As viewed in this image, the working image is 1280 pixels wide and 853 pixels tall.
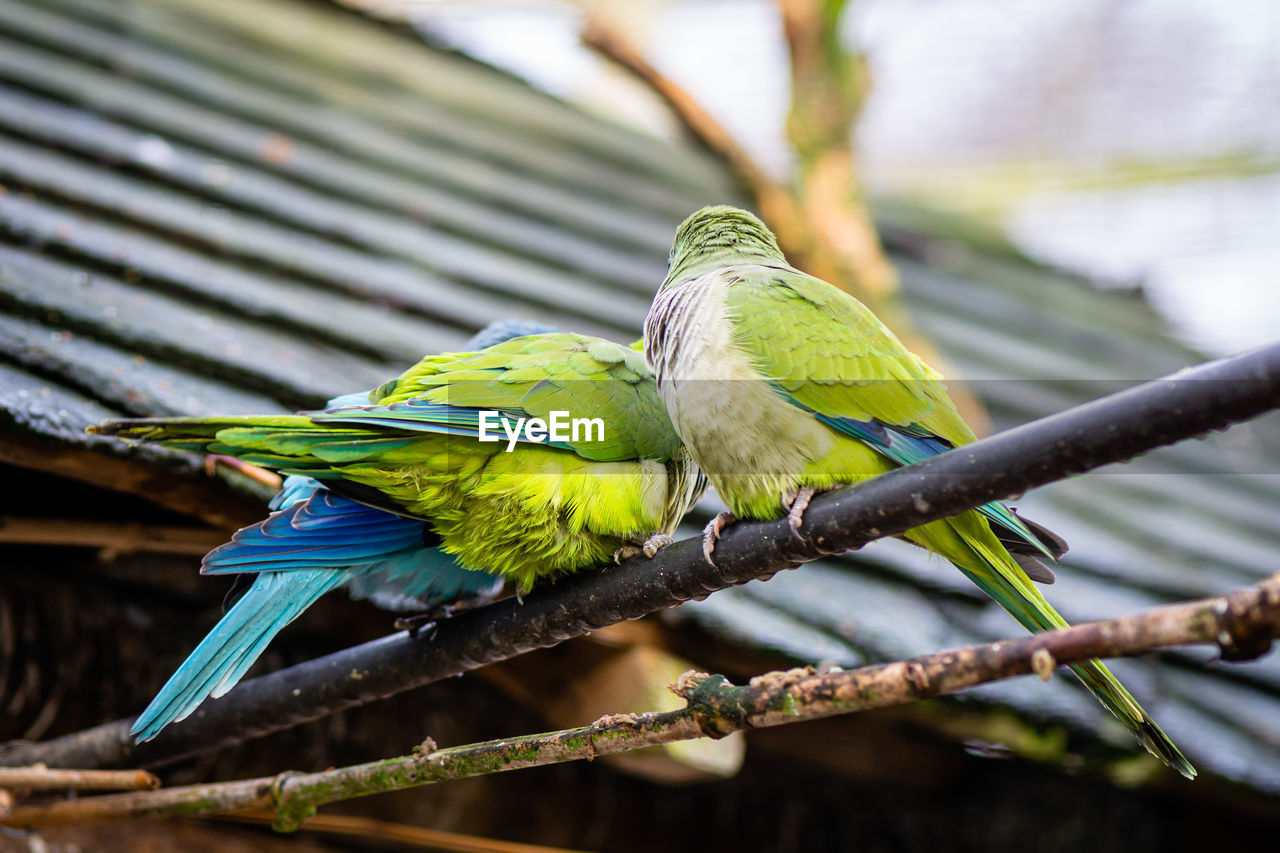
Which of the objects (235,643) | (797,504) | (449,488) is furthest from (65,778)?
(797,504)

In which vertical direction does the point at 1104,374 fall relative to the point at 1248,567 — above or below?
above

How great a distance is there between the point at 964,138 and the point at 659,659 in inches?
205

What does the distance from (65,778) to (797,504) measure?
3.94 feet

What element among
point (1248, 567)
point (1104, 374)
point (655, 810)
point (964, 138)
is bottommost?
point (655, 810)

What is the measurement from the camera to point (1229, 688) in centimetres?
253

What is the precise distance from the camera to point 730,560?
3.87 feet

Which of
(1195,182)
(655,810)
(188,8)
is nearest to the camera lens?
(655,810)

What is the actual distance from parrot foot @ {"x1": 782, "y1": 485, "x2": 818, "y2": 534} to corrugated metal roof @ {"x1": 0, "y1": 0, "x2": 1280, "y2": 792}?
0.64 meters

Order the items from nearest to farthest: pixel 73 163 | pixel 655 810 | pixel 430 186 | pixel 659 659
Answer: pixel 659 659 < pixel 655 810 < pixel 73 163 < pixel 430 186

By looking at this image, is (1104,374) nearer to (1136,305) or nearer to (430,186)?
(1136,305)

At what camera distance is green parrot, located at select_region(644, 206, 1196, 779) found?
4.69 feet

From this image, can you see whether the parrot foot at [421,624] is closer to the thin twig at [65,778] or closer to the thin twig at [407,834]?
the thin twig at [65,778]

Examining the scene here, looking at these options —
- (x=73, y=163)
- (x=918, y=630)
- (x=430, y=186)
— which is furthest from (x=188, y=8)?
(x=918, y=630)

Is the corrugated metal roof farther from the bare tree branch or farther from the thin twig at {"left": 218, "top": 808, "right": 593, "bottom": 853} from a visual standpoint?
the thin twig at {"left": 218, "top": 808, "right": 593, "bottom": 853}
